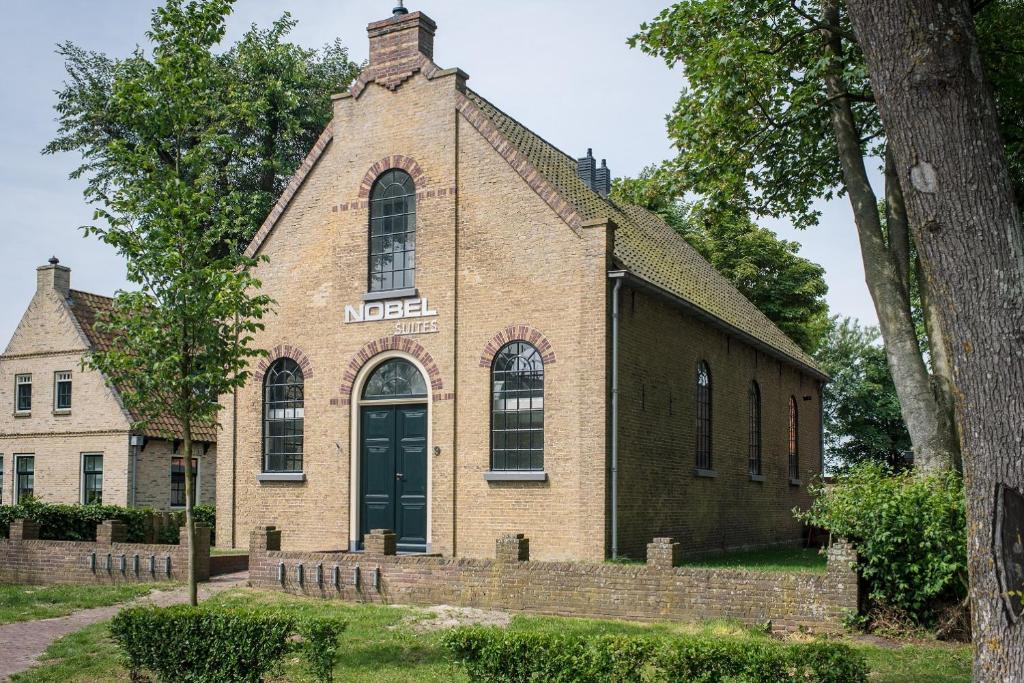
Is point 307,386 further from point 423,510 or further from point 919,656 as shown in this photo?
point 919,656

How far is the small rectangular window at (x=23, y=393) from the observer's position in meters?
31.6

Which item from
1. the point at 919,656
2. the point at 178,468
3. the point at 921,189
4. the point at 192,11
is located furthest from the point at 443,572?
the point at 178,468

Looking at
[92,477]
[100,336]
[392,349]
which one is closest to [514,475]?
[392,349]

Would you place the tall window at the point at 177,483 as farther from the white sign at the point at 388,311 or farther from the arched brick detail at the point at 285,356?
the white sign at the point at 388,311

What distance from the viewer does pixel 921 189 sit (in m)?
7.19

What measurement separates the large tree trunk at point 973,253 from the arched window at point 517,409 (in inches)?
454

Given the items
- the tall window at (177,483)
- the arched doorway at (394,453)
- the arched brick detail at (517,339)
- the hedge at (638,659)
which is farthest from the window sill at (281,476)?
the hedge at (638,659)

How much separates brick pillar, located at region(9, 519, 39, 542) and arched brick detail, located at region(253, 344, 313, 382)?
5237mm

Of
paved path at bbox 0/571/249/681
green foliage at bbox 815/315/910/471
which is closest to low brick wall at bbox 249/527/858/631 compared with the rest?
paved path at bbox 0/571/249/681

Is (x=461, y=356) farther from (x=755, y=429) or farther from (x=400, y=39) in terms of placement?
(x=755, y=429)

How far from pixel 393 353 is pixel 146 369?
7.75 meters

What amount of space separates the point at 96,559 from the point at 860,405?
32229mm

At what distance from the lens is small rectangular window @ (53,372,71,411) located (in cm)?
3069

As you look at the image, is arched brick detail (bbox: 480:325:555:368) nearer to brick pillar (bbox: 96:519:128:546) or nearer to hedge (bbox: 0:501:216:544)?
brick pillar (bbox: 96:519:128:546)
